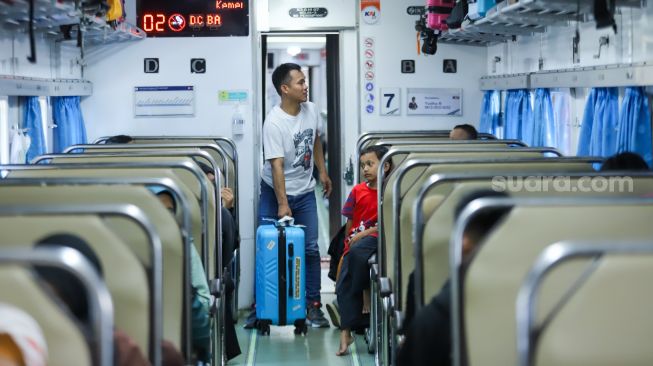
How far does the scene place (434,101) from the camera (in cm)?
873

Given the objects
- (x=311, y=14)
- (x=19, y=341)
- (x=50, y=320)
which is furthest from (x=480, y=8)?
(x=19, y=341)

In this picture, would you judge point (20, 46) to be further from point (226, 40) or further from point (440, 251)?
point (440, 251)

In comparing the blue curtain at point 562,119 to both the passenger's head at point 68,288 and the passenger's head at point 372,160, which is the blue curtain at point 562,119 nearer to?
the passenger's head at point 372,160

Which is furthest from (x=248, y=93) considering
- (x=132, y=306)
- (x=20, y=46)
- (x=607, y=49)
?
(x=132, y=306)

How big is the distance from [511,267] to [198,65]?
5.70m

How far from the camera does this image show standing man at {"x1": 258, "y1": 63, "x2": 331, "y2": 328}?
24.2 ft

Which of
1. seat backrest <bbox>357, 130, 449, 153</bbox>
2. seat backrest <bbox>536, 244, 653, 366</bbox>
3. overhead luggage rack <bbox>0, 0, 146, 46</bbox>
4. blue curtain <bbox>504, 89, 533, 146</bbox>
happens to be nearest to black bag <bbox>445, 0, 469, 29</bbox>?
blue curtain <bbox>504, 89, 533, 146</bbox>

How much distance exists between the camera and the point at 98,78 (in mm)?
8117

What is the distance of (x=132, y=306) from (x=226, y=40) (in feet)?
17.5

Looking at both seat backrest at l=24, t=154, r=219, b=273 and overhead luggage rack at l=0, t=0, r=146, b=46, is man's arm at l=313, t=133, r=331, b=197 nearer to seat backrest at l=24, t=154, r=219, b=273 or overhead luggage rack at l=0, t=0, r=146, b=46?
overhead luggage rack at l=0, t=0, r=146, b=46

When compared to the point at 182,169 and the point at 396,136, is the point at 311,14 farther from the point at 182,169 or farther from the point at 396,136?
the point at 182,169

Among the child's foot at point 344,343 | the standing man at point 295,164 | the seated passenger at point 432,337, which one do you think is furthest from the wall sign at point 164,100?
the seated passenger at point 432,337

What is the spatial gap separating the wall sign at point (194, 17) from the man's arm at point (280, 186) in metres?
1.43

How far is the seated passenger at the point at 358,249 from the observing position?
241 inches
